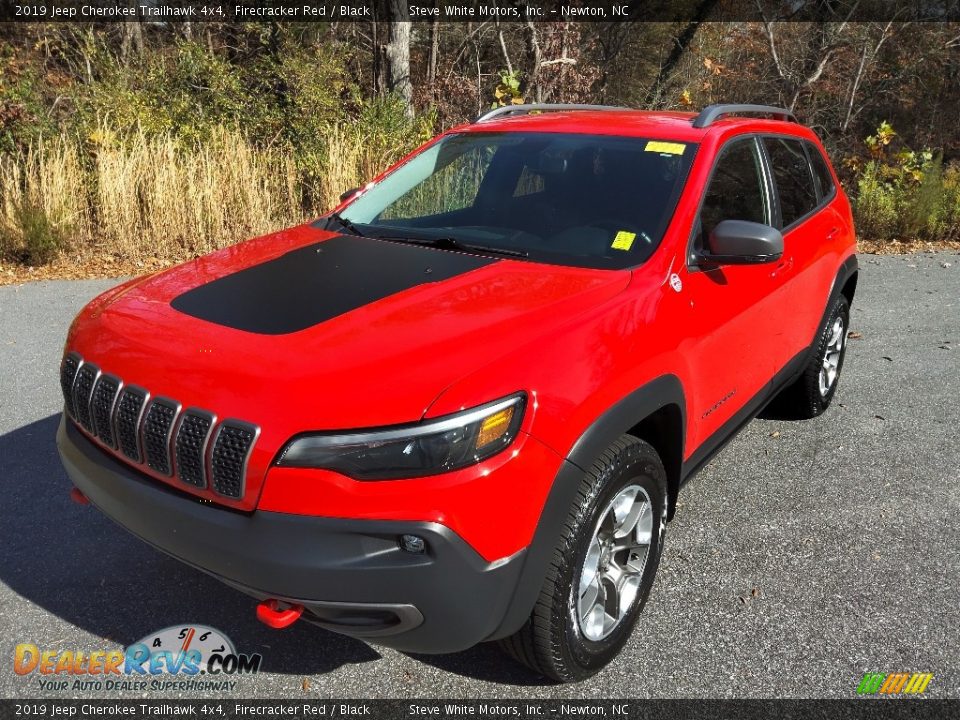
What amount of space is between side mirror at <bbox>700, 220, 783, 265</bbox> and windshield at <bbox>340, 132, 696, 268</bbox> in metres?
0.21

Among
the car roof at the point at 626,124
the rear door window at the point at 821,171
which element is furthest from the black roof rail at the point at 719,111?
the rear door window at the point at 821,171

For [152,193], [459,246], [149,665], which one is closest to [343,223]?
[459,246]

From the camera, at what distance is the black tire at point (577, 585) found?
2287 mm

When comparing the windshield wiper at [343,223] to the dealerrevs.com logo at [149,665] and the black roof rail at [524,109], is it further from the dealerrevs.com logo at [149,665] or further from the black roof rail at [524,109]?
the dealerrevs.com logo at [149,665]

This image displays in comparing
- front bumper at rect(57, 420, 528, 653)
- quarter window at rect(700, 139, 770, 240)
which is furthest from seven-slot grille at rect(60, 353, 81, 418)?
quarter window at rect(700, 139, 770, 240)

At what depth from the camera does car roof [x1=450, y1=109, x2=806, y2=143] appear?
345 cm

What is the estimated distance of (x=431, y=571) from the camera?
2.01 meters

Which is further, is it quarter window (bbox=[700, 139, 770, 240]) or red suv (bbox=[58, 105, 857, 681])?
quarter window (bbox=[700, 139, 770, 240])

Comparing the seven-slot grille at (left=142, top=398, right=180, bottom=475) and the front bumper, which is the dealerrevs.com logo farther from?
the seven-slot grille at (left=142, top=398, right=180, bottom=475)

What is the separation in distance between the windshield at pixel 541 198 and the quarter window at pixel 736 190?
0.52 feet

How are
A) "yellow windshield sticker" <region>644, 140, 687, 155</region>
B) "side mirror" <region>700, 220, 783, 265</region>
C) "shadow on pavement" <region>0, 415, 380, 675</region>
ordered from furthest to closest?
"yellow windshield sticker" <region>644, 140, 687, 155</region>
"side mirror" <region>700, 220, 783, 265</region>
"shadow on pavement" <region>0, 415, 380, 675</region>

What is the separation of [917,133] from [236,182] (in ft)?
58.7

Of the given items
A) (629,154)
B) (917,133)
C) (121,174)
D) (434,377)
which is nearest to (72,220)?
(121,174)

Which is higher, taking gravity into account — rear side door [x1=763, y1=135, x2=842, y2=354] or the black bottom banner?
rear side door [x1=763, y1=135, x2=842, y2=354]
